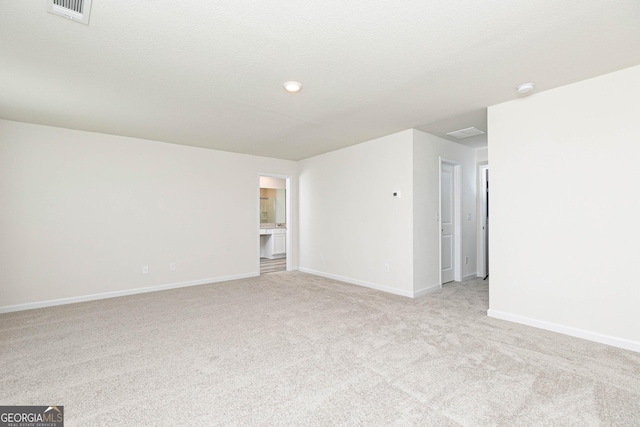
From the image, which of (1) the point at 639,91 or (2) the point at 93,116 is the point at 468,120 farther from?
(2) the point at 93,116

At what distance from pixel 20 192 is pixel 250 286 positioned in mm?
3382

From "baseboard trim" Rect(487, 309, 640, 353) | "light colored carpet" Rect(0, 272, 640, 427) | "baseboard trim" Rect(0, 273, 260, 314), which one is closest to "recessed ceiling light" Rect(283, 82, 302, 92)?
"light colored carpet" Rect(0, 272, 640, 427)

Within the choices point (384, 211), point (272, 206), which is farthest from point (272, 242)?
point (384, 211)

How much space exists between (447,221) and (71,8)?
5.26m

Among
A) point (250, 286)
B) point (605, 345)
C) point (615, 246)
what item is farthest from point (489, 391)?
point (250, 286)

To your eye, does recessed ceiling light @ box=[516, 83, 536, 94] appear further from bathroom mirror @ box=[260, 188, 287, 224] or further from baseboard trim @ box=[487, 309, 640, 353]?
bathroom mirror @ box=[260, 188, 287, 224]

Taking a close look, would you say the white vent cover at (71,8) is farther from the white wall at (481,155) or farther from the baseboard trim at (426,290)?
the white wall at (481,155)

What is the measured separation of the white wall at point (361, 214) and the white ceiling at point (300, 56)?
109 cm

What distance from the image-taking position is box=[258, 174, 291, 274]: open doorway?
7.04 meters

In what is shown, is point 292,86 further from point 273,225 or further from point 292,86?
point 273,225

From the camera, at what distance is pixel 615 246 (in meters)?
2.58

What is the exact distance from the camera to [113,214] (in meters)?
4.48
